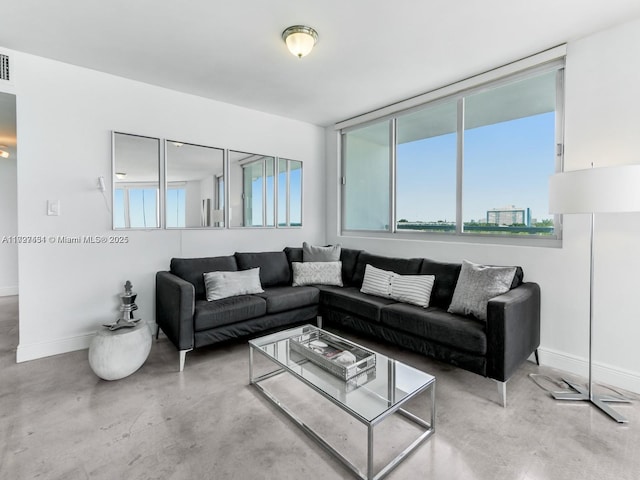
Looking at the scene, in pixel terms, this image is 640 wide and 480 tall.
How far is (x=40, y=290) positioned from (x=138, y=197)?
113cm

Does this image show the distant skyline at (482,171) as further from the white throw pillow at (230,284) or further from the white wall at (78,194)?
the white wall at (78,194)

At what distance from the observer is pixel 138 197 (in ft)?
10.4

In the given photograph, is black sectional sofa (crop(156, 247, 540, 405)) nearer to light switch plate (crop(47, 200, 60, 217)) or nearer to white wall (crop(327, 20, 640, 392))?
white wall (crop(327, 20, 640, 392))

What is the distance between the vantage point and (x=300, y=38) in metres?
2.29

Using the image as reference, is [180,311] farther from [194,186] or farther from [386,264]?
[386,264]

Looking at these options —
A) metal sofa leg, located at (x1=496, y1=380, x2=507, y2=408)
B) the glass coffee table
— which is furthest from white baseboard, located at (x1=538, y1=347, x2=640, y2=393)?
the glass coffee table

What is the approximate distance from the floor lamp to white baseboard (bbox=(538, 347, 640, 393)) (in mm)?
195

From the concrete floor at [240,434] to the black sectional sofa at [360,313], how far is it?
264mm

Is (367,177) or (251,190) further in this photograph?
(367,177)

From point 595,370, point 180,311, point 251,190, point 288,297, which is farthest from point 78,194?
point 595,370

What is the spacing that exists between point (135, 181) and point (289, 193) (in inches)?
72.1

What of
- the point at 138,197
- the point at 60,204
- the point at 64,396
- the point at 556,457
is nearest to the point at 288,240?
the point at 138,197

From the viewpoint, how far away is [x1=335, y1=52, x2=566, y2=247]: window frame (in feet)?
8.67

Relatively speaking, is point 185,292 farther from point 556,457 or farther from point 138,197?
point 556,457
